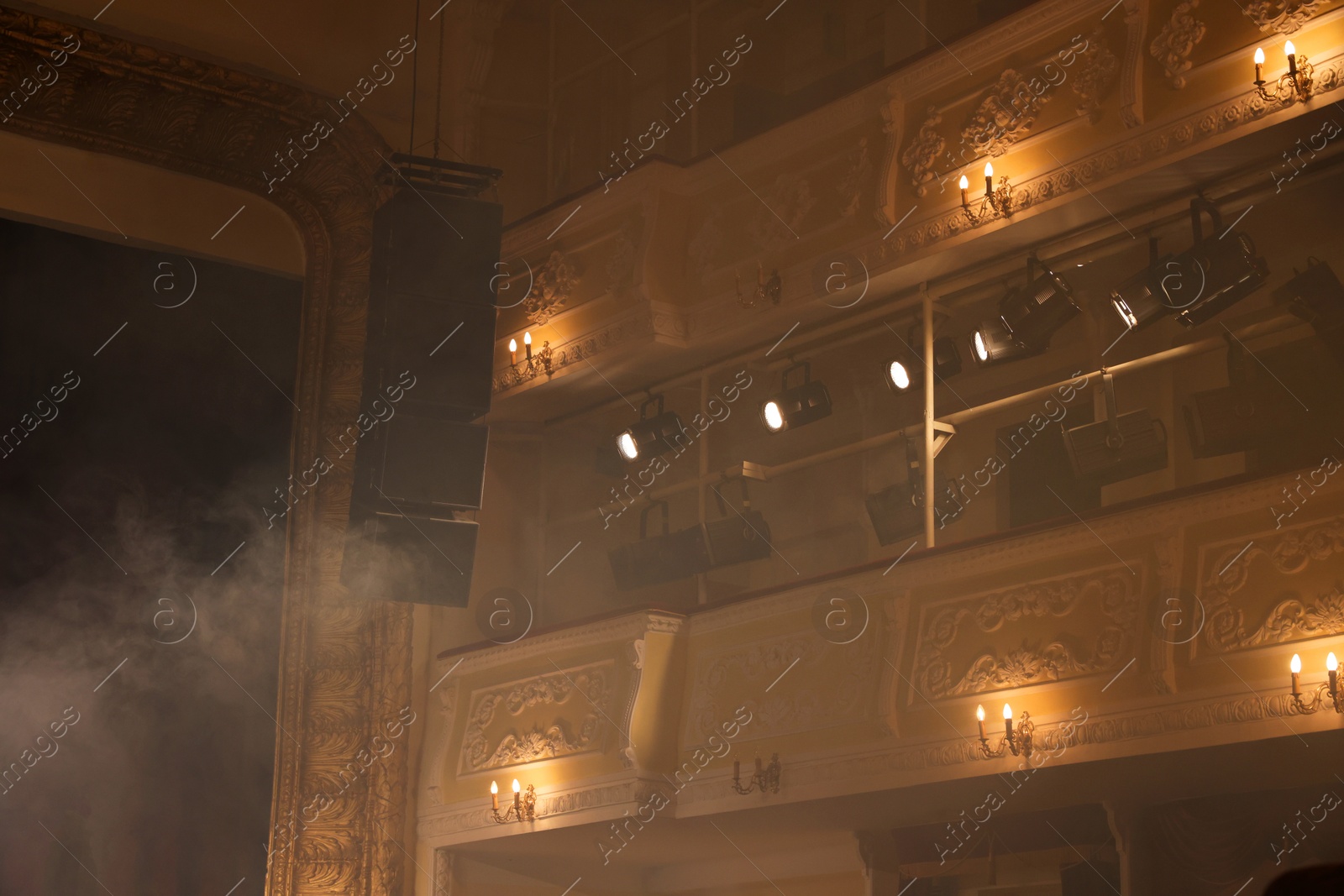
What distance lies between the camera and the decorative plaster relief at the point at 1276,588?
15.4ft

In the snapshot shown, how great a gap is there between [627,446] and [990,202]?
8.42 ft

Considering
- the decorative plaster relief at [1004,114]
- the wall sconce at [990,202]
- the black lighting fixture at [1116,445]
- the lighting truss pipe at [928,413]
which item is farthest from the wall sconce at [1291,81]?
the lighting truss pipe at [928,413]

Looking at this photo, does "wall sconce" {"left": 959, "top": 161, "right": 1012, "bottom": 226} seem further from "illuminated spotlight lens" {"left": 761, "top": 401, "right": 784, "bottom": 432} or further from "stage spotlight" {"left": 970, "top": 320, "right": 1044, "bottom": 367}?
"illuminated spotlight lens" {"left": 761, "top": 401, "right": 784, "bottom": 432}

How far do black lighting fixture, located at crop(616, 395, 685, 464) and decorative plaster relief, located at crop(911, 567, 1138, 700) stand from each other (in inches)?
86.3

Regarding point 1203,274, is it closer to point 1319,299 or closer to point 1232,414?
point 1319,299

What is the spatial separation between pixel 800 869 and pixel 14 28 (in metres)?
5.91

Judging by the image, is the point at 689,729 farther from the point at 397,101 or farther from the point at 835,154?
the point at 397,101

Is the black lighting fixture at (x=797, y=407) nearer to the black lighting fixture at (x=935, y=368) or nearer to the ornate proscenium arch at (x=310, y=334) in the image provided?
the black lighting fixture at (x=935, y=368)

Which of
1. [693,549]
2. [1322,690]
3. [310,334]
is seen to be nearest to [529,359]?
[310,334]

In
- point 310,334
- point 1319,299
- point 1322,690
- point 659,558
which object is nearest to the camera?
point 1322,690

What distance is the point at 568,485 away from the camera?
28.6ft

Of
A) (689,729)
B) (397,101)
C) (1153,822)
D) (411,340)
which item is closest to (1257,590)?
(1153,822)

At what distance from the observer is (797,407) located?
23.6 ft

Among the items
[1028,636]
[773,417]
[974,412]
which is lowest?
[1028,636]
